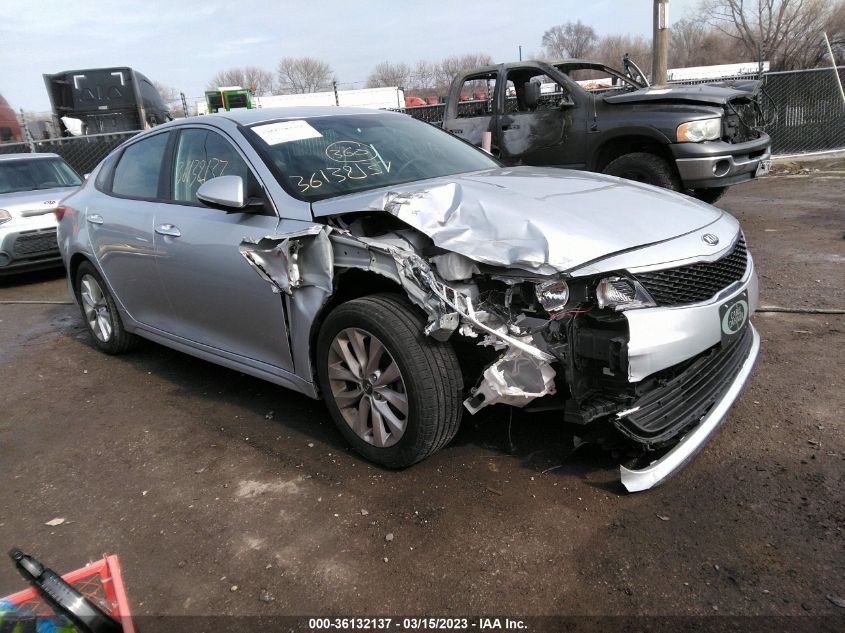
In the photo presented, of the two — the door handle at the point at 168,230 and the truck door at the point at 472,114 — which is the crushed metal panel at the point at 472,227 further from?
the truck door at the point at 472,114

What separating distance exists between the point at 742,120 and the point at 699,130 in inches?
32.0

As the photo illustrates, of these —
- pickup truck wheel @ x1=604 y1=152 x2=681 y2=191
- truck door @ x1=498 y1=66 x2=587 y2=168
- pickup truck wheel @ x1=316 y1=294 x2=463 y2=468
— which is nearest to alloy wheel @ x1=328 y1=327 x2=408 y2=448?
pickup truck wheel @ x1=316 y1=294 x2=463 y2=468

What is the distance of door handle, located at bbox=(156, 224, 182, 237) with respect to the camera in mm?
3998

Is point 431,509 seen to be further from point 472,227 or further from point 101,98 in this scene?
point 101,98

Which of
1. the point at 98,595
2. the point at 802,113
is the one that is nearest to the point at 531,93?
the point at 98,595

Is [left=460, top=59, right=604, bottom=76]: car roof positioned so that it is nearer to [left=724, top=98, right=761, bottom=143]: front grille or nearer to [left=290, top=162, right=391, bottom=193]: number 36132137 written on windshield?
[left=724, top=98, right=761, bottom=143]: front grille

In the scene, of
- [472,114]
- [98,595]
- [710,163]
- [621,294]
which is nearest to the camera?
[98,595]

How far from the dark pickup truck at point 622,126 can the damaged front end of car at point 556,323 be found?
4100mm

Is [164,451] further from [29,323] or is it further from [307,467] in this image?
[29,323]

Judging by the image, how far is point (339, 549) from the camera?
271cm

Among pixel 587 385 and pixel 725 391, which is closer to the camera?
pixel 587 385

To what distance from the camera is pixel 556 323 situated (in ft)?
8.91

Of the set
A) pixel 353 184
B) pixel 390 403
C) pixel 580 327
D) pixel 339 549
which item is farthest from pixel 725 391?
pixel 353 184

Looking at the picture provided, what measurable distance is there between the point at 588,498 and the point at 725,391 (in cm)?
80
